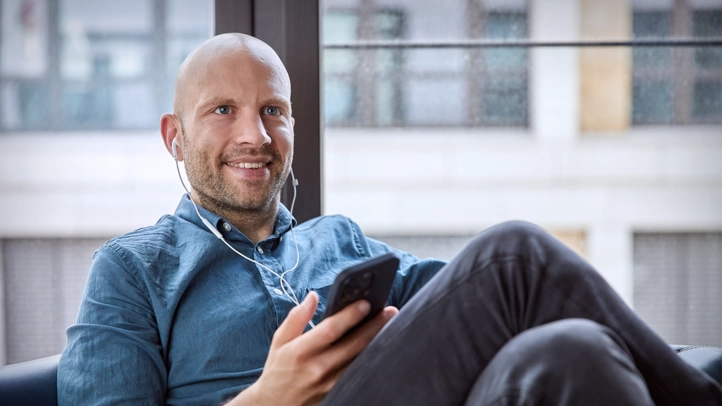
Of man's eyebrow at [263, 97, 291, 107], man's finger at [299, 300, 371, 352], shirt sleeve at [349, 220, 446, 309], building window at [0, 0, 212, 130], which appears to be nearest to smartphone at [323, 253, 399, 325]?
man's finger at [299, 300, 371, 352]

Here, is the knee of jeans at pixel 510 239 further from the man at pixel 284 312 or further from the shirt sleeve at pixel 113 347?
the shirt sleeve at pixel 113 347

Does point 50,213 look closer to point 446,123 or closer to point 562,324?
point 446,123

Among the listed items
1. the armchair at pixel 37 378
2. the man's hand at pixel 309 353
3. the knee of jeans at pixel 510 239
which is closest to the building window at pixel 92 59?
the armchair at pixel 37 378

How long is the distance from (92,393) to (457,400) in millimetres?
640

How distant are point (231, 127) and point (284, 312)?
0.41 m

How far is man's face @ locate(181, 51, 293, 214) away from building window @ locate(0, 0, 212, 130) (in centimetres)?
42

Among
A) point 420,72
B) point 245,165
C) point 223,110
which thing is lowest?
point 245,165

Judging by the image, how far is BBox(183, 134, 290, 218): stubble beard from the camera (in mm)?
1452

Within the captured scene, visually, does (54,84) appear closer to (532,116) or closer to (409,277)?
(409,277)

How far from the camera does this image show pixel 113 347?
119 cm

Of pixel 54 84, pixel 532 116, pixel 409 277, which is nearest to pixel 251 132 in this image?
pixel 409 277

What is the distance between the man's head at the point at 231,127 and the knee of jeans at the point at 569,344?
2.48ft

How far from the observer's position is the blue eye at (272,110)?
152cm

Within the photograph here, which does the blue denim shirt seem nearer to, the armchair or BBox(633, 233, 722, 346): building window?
the armchair
